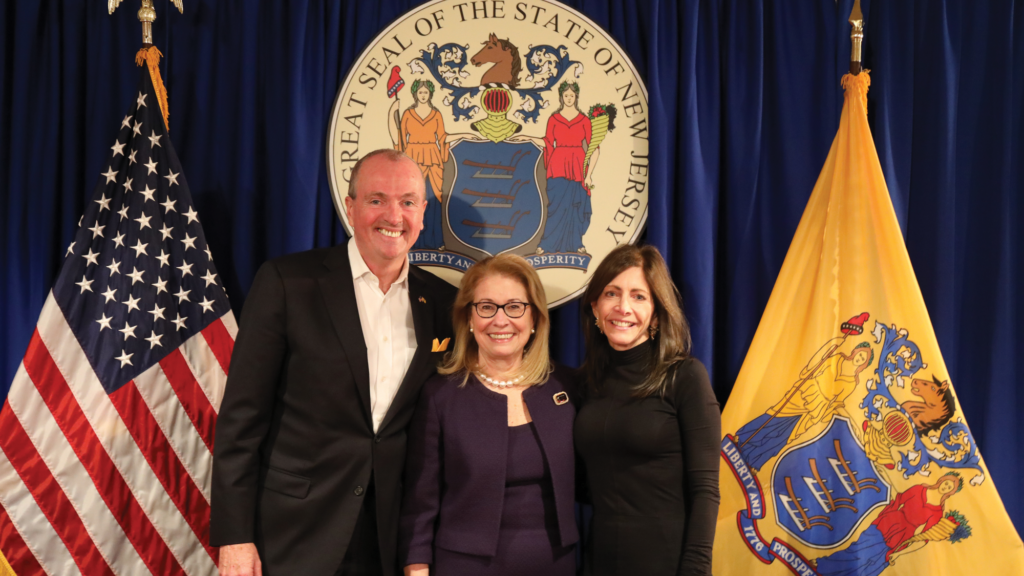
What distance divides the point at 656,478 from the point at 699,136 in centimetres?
138

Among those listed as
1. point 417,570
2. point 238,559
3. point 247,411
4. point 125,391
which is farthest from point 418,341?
point 125,391

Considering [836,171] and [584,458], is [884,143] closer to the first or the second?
[836,171]

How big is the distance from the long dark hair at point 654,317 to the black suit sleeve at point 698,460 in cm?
6

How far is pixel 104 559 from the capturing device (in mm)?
2564

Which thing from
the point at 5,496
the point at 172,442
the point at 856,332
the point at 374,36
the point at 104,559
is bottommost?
the point at 104,559

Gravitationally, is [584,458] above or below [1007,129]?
below

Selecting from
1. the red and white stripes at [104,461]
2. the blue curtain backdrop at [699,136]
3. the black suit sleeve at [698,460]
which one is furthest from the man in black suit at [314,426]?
the black suit sleeve at [698,460]

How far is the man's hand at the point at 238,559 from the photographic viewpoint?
86.1 inches

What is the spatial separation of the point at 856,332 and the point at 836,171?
591 mm

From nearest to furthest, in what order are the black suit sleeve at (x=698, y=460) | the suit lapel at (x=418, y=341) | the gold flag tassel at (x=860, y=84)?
the black suit sleeve at (x=698, y=460), the suit lapel at (x=418, y=341), the gold flag tassel at (x=860, y=84)

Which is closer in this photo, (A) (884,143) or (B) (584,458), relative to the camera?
(B) (584,458)

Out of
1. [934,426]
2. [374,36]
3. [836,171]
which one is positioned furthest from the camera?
[374,36]

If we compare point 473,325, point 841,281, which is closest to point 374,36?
point 473,325

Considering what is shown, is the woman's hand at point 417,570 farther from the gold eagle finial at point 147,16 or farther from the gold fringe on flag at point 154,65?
the gold eagle finial at point 147,16
